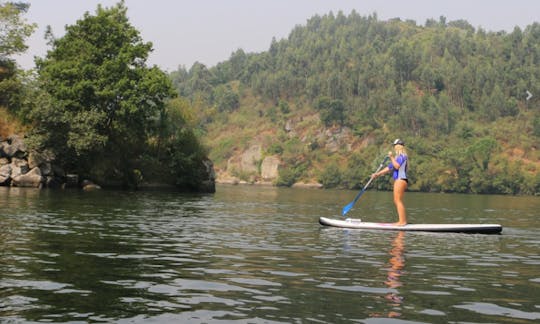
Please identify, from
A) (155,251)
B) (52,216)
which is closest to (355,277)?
(155,251)

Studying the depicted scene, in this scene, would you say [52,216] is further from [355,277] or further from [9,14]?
[9,14]

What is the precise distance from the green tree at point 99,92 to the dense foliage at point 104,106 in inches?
3.3

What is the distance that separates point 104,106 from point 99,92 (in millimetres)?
3499

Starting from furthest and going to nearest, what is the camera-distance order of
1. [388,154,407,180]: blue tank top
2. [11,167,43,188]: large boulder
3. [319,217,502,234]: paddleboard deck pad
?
[11,167,43,188]: large boulder < [388,154,407,180]: blue tank top < [319,217,502,234]: paddleboard deck pad

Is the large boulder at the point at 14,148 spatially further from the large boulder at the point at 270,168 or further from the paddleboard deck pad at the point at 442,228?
the large boulder at the point at 270,168

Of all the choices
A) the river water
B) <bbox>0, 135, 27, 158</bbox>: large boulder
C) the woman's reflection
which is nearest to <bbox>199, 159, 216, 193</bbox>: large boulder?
<bbox>0, 135, 27, 158</bbox>: large boulder

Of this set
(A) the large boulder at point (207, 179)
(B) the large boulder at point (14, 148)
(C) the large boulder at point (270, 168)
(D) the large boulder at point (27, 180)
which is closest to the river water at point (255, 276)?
(D) the large boulder at point (27, 180)

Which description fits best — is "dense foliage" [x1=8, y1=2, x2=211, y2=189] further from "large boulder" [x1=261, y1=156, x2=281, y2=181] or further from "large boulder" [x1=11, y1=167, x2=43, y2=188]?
"large boulder" [x1=261, y1=156, x2=281, y2=181]

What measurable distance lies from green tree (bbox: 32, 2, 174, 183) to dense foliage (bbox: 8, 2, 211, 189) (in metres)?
0.08

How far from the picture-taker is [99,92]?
5716 centimetres

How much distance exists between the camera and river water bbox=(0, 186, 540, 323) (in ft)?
29.5

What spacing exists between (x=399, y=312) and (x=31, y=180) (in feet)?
160

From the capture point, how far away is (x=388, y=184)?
143125 millimetres

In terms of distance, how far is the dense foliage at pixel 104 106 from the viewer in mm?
56188
